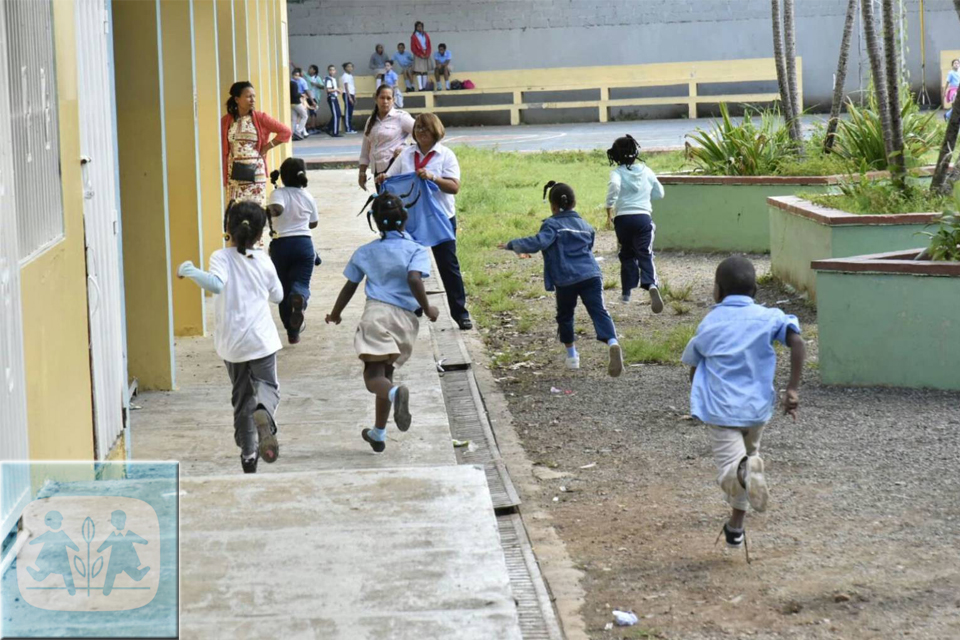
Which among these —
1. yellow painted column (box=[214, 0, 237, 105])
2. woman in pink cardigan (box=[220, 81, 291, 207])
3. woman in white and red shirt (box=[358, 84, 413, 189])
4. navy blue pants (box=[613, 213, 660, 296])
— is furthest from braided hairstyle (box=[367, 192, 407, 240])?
yellow painted column (box=[214, 0, 237, 105])

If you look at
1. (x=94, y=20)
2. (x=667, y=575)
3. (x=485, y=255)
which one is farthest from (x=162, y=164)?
(x=485, y=255)

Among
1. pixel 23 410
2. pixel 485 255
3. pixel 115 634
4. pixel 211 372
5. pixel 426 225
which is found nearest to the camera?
pixel 115 634

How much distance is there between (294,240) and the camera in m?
9.63

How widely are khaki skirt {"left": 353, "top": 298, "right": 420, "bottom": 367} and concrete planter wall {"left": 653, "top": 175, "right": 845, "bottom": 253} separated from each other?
815cm

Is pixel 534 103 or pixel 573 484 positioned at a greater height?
pixel 534 103

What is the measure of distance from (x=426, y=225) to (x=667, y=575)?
16.5ft

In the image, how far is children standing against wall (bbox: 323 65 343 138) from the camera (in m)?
35.6

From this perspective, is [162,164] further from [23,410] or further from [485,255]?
[485,255]

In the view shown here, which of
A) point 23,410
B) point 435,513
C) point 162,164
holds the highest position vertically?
point 162,164

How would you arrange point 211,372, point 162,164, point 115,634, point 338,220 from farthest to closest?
point 338,220
point 211,372
point 162,164
point 115,634

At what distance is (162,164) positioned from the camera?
8312 millimetres

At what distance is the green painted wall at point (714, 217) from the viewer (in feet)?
47.6

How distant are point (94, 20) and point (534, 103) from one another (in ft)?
109

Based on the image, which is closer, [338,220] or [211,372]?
[211,372]
